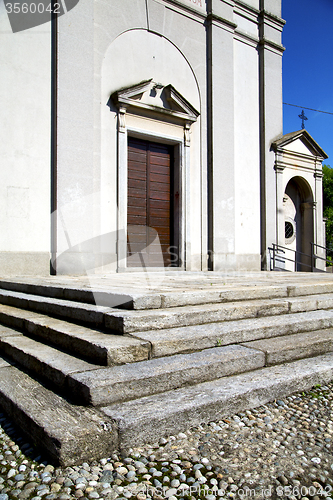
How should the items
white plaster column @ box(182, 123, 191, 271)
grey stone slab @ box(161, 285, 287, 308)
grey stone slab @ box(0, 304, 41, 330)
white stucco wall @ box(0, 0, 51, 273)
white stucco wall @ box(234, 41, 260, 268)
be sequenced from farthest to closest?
1. white stucco wall @ box(234, 41, 260, 268)
2. white plaster column @ box(182, 123, 191, 271)
3. white stucco wall @ box(0, 0, 51, 273)
4. grey stone slab @ box(0, 304, 41, 330)
5. grey stone slab @ box(161, 285, 287, 308)

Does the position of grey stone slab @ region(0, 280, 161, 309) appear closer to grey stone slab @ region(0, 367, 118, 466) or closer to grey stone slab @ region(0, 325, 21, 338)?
grey stone slab @ region(0, 325, 21, 338)

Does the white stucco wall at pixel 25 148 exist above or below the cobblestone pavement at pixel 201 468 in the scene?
above

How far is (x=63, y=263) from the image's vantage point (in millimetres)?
7148

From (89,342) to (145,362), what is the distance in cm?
39

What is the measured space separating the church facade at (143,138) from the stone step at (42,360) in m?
3.88

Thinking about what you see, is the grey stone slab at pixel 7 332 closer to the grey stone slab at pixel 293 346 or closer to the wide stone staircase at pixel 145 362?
the wide stone staircase at pixel 145 362

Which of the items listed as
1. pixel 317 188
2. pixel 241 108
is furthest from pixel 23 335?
pixel 317 188

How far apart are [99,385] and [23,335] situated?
63.9 inches

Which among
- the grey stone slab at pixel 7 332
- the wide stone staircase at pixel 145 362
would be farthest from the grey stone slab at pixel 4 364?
the grey stone slab at pixel 7 332

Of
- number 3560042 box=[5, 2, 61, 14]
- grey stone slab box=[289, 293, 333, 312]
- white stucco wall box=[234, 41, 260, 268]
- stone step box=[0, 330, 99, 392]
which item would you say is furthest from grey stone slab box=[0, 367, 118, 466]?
white stucco wall box=[234, 41, 260, 268]

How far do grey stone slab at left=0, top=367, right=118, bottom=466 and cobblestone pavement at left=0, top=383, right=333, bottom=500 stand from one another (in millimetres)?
51

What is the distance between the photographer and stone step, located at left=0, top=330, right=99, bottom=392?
7.51 feet

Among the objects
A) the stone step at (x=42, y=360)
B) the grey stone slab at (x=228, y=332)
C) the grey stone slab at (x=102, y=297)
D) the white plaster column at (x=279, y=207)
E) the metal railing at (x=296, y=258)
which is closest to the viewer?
the stone step at (x=42, y=360)

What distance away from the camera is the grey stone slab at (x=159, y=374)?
2082 millimetres
